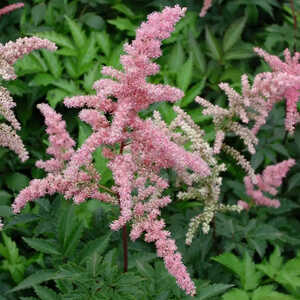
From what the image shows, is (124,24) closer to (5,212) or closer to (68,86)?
(68,86)

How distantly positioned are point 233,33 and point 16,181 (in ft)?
8.37

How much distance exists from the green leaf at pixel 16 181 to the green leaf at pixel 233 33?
2300 mm

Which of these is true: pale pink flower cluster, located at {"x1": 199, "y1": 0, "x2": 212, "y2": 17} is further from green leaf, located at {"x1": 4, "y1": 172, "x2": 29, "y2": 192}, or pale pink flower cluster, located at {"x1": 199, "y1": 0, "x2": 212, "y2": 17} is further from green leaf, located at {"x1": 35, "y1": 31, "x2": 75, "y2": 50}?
green leaf, located at {"x1": 4, "y1": 172, "x2": 29, "y2": 192}

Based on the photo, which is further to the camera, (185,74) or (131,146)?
(185,74)

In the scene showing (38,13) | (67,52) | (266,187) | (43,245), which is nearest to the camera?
(43,245)

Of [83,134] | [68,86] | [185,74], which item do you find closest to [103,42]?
[68,86]

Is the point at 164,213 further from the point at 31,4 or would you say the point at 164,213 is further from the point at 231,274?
the point at 31,4

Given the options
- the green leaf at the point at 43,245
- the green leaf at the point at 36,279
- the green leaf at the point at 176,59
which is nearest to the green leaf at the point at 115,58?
the green leaf at the point at 176,59

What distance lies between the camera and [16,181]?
12.5 feet

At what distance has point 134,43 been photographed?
2227mm

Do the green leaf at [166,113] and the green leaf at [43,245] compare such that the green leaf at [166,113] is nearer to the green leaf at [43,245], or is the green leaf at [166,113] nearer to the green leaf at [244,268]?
the green leaf at [244,268]

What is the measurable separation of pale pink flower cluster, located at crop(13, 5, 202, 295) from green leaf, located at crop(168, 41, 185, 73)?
1988 mm

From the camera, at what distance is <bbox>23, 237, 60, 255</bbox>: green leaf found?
2.72m

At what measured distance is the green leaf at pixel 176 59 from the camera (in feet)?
14.5
